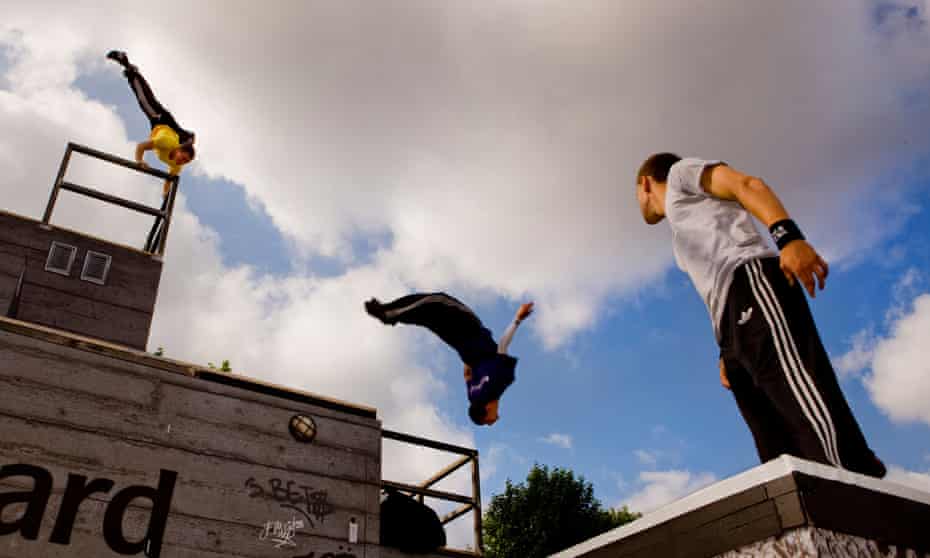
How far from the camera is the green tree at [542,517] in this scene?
26.3 metres

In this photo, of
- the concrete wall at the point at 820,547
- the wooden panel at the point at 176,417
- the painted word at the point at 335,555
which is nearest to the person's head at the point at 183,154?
the wooden panel at the point at 176,417

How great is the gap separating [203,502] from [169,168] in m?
6.42

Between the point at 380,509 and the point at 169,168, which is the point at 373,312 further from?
the point at 169,168

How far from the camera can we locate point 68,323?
29.6ft

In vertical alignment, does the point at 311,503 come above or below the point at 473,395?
below

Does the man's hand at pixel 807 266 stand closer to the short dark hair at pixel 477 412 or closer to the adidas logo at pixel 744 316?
the adidas logo at pixel 744 316

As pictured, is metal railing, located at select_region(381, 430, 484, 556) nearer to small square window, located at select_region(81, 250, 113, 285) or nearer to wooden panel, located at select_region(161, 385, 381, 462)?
wooden panel, located at select_region(161, 385, 381, 462)

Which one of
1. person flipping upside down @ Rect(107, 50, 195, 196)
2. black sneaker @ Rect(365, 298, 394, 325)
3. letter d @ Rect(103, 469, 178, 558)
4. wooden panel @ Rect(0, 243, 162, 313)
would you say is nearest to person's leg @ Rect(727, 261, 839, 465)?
black sneaker @ Rect(365, 298, 394, 325)

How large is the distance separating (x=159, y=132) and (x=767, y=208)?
9.24m

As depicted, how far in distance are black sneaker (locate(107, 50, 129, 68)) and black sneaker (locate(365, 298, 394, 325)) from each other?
7.21m

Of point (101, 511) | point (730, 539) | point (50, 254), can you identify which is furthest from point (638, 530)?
point (50, 254)

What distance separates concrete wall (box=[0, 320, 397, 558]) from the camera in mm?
5445

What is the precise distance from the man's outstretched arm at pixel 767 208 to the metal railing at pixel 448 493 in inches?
166

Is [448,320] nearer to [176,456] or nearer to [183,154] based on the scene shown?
[176,456]
